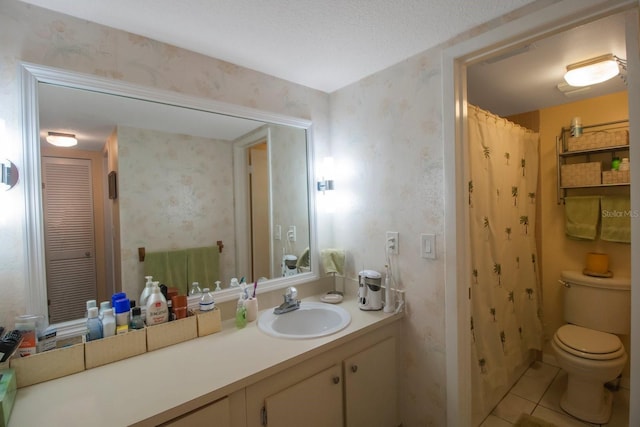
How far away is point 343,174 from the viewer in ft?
6.38

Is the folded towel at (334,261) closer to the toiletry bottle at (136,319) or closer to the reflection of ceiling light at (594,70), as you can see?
the toiletry bottle at (136,319)

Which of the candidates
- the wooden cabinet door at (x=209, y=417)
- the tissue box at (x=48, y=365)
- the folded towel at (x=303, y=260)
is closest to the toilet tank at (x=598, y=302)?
the folded towel at (x=303, y=260)

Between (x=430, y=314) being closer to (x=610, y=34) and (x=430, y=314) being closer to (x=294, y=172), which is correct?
(x=294, y=172)

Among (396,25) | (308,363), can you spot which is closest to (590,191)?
(396,25)

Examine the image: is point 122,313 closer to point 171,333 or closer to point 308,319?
point 171,333

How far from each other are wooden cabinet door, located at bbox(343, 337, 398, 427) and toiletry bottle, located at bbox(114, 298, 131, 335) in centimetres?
96

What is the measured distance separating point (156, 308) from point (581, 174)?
2.84m

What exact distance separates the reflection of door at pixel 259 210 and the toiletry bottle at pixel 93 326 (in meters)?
0.74

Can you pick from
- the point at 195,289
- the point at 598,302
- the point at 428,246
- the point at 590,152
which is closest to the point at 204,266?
the point at 195,289

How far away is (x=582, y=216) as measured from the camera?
2176 mm

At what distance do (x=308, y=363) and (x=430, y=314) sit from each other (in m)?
A: 0.70

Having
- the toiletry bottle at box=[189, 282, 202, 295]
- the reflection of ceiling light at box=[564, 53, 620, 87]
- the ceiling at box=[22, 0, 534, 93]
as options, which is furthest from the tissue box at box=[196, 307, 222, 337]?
the reflection of ceiling light at box=[564, 53, 620, 87]

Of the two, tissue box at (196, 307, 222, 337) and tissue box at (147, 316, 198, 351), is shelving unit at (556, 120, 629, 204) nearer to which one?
tissue box at (196, 307, 222, 337)

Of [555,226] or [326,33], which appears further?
[555,226]
